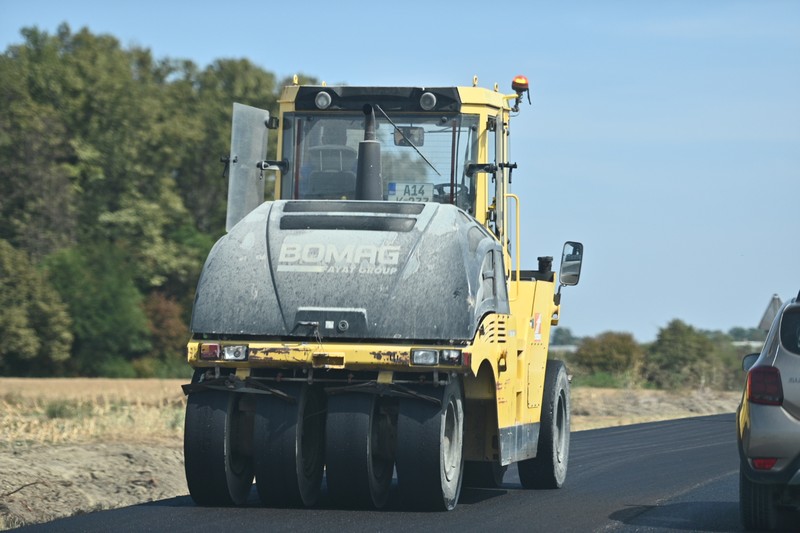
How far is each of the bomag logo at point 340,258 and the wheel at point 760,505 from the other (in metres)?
3.12

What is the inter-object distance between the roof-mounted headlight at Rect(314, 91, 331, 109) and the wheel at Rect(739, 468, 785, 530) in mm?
5361

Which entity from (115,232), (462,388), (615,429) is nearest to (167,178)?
(115,232)

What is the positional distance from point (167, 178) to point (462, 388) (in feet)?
189

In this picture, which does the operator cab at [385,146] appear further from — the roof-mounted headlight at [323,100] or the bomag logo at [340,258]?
the bomag logo at [340,258]

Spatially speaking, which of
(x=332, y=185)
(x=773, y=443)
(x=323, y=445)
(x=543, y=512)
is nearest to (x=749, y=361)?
(x=773, y=443)

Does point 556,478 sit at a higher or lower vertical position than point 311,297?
lower

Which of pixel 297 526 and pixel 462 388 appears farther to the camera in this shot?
pixel 462 388

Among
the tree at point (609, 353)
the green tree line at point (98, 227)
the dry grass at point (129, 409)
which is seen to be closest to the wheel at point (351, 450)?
the dry grass at point (129, 409)

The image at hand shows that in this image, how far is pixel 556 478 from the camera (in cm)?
1489

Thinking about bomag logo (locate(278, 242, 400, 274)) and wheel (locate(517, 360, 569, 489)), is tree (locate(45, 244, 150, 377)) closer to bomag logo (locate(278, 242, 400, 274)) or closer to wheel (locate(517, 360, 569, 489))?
wheel (locate(517, 360, 569, 489))

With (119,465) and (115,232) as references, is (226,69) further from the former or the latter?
(119,465)

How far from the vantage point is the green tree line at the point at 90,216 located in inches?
2366

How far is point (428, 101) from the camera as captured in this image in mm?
13750

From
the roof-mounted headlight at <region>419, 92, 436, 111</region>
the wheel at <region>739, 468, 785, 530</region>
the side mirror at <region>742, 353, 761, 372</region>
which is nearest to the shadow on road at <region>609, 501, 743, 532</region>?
the wheel at <region>739, 468, 785, 530</region>
